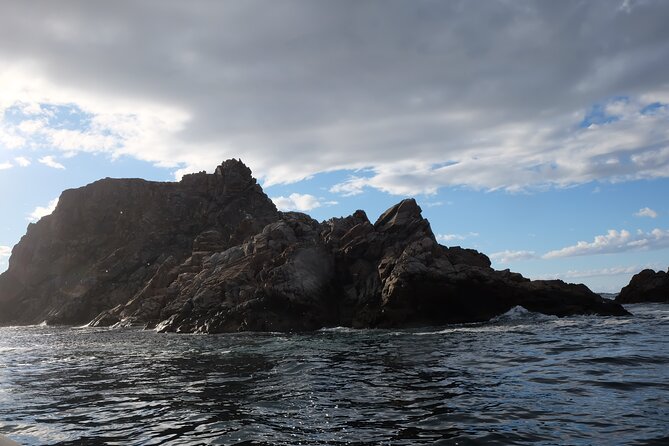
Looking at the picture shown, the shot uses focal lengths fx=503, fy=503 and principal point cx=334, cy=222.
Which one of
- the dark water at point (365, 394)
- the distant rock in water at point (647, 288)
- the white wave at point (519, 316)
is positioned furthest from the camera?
the distant rock in water at point (647, 288)

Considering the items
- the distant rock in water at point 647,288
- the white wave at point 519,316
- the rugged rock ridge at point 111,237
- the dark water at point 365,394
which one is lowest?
the dark water at point 365,394

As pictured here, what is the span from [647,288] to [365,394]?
6842cm

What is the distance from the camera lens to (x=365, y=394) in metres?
15.6

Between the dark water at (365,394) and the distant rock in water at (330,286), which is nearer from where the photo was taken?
the dark water at (365,394)

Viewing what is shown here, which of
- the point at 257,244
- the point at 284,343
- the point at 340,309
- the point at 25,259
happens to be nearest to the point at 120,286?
the point at 25,259

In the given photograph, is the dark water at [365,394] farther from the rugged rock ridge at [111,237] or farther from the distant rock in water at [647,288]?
the rugged rock ridge at [111,237]

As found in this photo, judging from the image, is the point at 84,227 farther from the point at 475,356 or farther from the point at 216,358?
the point at 475,356

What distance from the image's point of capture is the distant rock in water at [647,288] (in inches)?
2685

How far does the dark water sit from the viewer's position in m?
11.3

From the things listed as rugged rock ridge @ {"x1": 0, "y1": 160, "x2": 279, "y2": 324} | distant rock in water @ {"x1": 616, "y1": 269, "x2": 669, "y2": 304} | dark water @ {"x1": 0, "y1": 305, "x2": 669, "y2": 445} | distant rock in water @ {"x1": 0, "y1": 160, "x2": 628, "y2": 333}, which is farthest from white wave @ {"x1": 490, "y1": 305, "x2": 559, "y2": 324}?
rugged rock ridge @ {"x1": 0, "y1": 160, "x2": 279, "y2": 324}

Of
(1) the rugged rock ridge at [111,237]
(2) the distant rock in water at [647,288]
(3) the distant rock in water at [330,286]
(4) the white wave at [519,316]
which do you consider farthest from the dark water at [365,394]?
(1) the rugged rock ridge at [111,237]

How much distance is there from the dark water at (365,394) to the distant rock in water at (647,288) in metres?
48.1

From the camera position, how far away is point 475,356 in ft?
72.2

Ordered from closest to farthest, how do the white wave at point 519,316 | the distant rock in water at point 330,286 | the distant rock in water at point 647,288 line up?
the white wave at point 519,316 < the distant rock in water at point 330,286 < the distant rock in water at point 647,288
